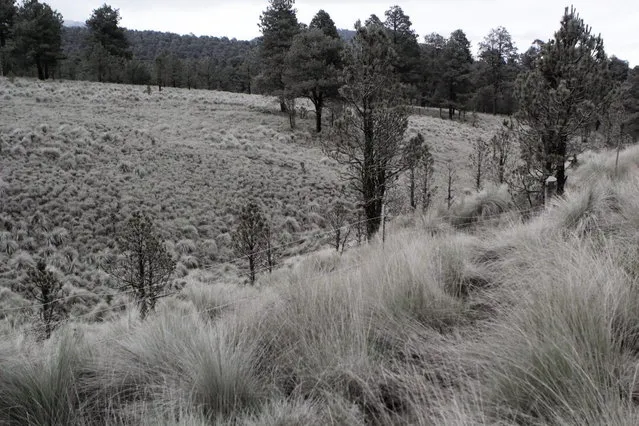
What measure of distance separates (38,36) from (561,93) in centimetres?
5378

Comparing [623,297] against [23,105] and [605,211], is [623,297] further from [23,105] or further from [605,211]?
[23,105]

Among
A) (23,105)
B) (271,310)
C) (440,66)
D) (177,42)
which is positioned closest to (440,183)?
(271,310)

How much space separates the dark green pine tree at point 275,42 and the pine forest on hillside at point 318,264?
2.52m

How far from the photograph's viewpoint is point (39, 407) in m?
2.25

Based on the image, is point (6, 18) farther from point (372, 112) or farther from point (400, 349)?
point (400, 349)

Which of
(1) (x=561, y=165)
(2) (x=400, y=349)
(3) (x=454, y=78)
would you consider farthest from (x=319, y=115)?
(2) (x=400, y=349)

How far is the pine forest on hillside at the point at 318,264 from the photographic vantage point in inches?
84.4

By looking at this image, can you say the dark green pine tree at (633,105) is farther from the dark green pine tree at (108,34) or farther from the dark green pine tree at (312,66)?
the dark green pine tree at (108,34)

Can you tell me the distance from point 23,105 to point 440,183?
29587 millimetres

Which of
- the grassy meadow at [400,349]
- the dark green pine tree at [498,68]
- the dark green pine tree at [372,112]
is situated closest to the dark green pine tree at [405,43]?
the dark green pine tree at [498,68]

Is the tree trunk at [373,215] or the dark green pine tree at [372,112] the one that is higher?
the dark green pine tree at [372,112]

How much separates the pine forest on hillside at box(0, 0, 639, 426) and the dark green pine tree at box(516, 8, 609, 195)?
0.06m

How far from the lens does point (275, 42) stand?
37.2 m

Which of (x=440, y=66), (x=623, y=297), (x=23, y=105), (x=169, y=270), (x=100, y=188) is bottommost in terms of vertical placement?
(x=169, y=270)
